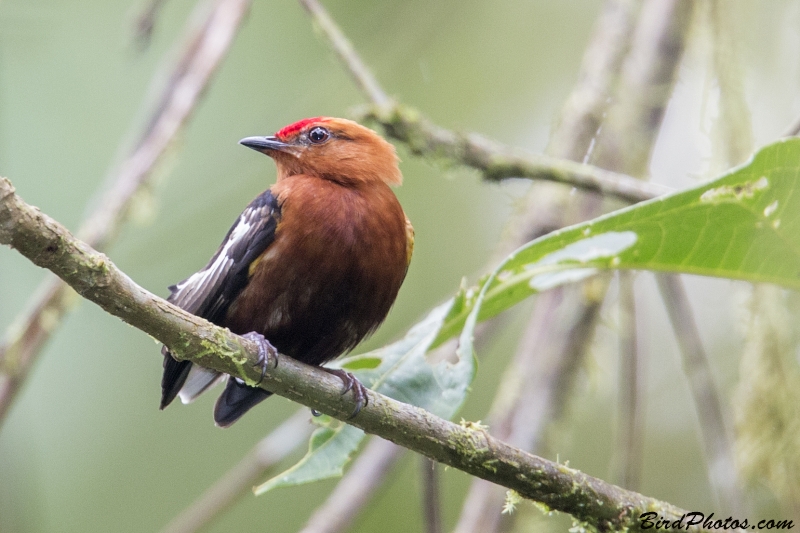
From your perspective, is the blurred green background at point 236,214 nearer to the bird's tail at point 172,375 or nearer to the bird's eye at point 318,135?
the bird's eye at point 318,135

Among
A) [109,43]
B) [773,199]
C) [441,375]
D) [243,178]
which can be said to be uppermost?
[109,43]

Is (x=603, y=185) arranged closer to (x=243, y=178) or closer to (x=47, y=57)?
(x=243, y=178)

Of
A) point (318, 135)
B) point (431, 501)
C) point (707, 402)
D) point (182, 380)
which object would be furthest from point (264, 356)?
point (707, 402)

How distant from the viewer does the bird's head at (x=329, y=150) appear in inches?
155

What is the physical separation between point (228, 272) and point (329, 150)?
93 cm

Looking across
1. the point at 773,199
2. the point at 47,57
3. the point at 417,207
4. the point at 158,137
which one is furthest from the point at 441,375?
the point at 47,57

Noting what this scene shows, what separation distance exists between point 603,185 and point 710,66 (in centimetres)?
142

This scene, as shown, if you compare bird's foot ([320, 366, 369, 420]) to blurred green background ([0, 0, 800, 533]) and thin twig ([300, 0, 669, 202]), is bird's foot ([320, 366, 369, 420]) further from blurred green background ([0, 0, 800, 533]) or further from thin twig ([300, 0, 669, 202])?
blurred green background ([0, 0, 800, 533])

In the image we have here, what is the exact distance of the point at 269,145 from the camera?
4121 mm

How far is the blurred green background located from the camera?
669 centimetres

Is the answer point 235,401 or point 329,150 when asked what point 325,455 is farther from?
point 329,150

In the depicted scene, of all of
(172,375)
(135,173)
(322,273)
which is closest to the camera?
(322,273)

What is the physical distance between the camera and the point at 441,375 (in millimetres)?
2869

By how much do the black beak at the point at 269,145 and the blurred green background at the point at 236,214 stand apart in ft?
6.40
